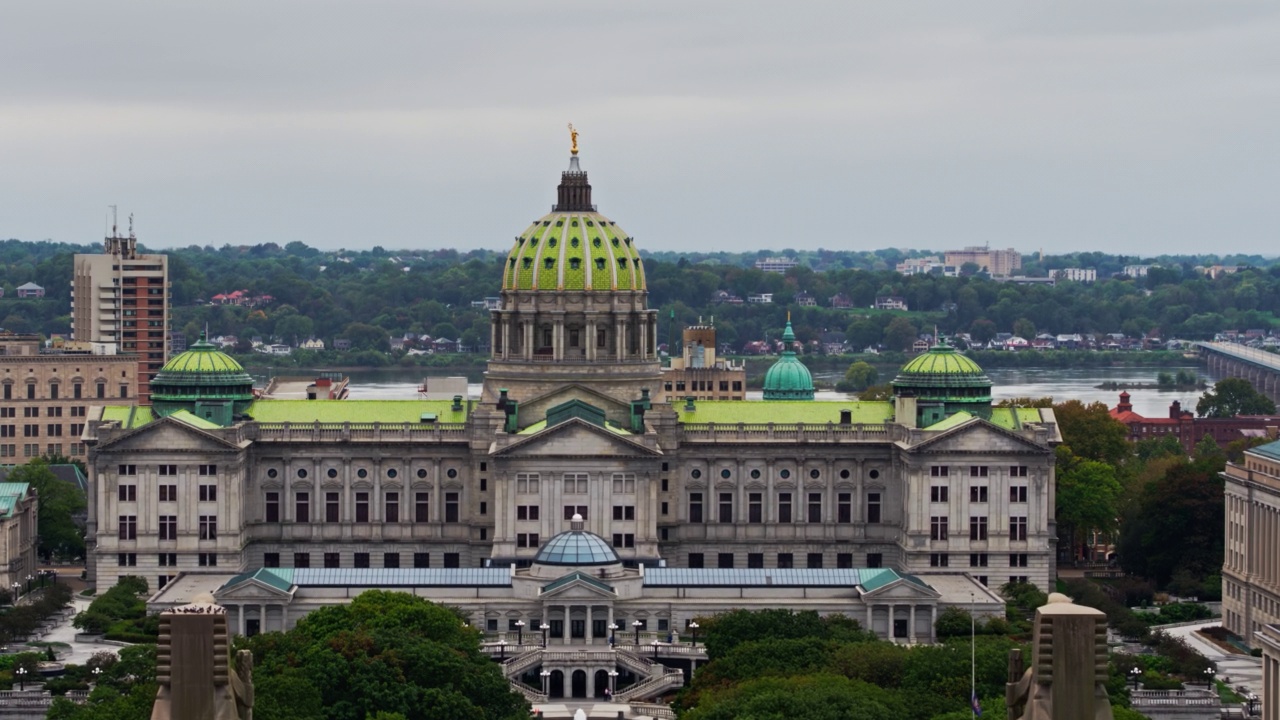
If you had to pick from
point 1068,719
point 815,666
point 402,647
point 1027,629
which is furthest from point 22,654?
point 1068,719

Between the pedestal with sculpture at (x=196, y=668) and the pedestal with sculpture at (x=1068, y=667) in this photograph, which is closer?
the pedestal with sculpture at (x=196, y=668)

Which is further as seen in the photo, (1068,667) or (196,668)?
(1068,667)

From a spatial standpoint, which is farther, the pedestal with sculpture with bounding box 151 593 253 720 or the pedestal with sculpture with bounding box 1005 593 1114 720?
the pedestal with sculpture with bounding box 1005 593 1114 720

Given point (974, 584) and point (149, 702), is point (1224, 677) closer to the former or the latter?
point (974, 584)
